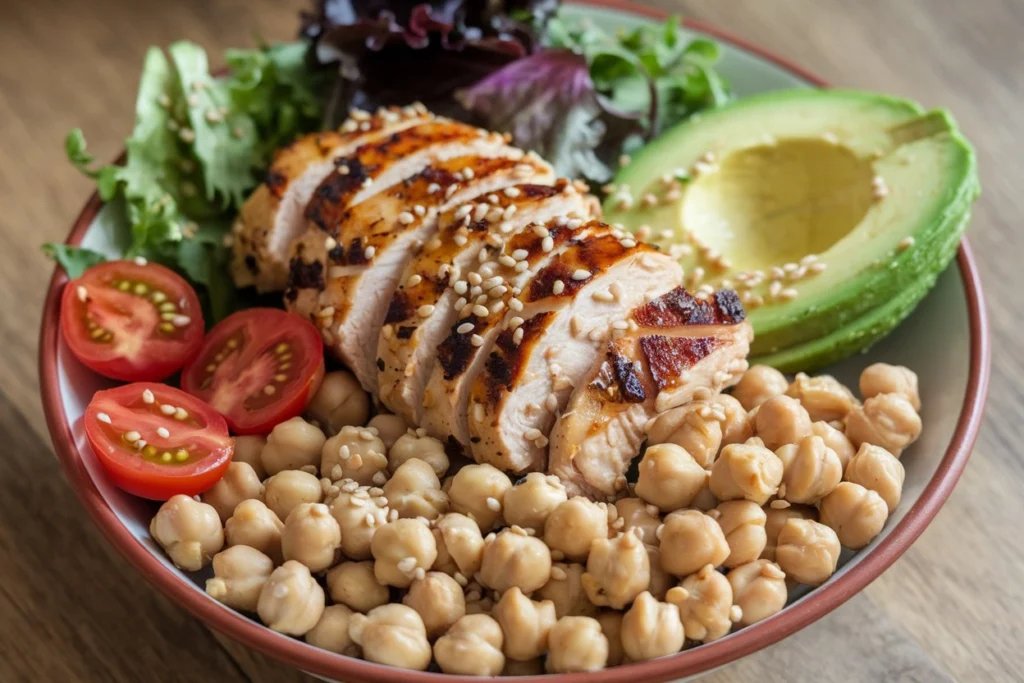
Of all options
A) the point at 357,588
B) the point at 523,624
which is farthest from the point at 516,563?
the point at 357,588

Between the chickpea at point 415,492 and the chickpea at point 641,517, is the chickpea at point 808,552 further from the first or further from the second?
the chickpea at point 415,492

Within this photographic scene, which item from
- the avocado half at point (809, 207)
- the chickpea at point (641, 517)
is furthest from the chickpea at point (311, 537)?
the avocado half at point (809, 207)

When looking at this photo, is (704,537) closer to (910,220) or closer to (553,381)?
(553,381)

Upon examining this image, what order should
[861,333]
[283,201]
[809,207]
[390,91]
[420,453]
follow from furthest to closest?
[390,91] < [809,207] < [283,201] < [861,333] < [420,453]

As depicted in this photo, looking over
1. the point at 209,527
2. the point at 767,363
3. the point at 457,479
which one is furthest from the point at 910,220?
the point at 209,527

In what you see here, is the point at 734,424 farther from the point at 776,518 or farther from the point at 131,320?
the point at 131,320

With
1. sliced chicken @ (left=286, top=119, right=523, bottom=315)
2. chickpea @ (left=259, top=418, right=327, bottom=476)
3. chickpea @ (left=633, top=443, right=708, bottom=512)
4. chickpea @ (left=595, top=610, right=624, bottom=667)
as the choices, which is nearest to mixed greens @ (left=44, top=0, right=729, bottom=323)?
sliced chicken @ (left=286, top=119, right=523, bottom=315)
